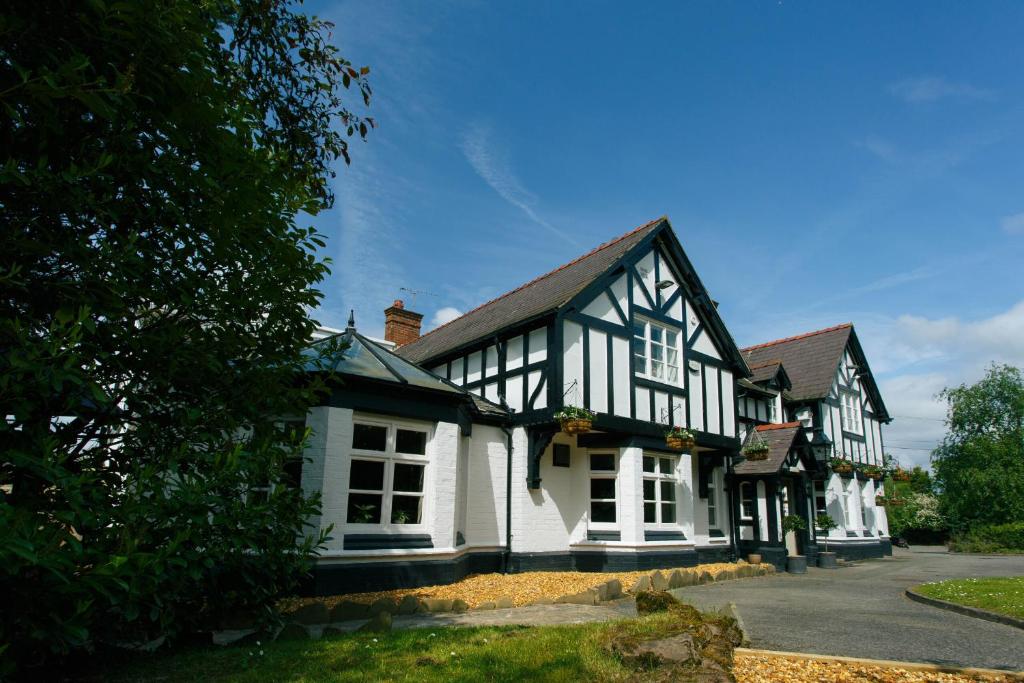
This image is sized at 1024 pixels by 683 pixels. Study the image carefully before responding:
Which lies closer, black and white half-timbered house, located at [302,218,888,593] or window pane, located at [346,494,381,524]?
window pane, located at [346,494,381,524]

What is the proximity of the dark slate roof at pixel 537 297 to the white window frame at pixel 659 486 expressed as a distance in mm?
4831

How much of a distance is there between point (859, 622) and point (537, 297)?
11.2 meters

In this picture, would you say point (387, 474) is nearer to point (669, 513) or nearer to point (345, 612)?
point (345, 612)

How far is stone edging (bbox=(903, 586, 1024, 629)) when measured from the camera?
9.23 m

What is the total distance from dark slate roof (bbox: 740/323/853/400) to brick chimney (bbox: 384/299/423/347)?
1365cm

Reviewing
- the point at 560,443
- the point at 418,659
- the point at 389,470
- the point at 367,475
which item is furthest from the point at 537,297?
the point at 418,659

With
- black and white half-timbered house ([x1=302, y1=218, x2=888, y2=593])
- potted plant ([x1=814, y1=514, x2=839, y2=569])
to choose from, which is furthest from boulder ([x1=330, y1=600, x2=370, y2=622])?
potted plant ([x1=814, y1=514, x2=839, y2=569])

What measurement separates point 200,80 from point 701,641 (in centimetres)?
685

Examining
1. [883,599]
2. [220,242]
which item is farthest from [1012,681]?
→ [220,242]

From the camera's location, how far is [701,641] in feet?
20.1

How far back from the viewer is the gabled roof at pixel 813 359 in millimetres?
26172

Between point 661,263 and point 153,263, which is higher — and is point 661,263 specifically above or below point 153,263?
above

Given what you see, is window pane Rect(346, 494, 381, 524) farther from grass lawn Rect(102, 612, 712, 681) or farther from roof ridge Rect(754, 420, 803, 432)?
roof ridge Rect(754, 420, 803, 432)

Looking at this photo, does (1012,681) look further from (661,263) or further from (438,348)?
(438,348)
